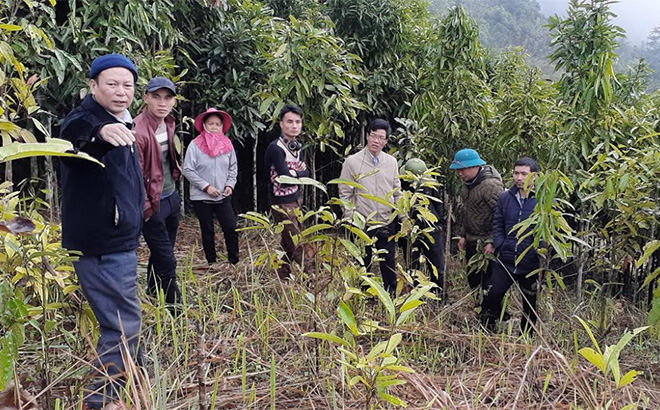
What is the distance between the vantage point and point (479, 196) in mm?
3992

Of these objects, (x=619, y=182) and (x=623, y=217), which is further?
(x=623, y=217)

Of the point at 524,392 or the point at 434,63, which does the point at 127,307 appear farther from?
the point at 434,63

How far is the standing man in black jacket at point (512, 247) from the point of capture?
3408 mm

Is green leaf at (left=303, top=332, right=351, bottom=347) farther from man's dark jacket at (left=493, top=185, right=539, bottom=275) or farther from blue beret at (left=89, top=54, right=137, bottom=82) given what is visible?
man's dark jacket at (left=493, top=185, right=539, bottom=275)

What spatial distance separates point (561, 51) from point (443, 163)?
4.92 feet

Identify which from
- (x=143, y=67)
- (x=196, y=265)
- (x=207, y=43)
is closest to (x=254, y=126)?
(x=207, y=43)

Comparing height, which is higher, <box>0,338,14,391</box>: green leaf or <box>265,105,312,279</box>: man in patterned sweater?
<box>265,105,312,279</box>: man in patterned sweater

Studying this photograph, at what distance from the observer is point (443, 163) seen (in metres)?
4.89

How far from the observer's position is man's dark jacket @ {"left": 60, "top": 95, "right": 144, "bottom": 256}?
2.00 m

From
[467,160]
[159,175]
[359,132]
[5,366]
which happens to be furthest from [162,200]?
[359,132]

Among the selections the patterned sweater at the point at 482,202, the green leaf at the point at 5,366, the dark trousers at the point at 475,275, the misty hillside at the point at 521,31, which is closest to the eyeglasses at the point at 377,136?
the patterned sweater at the point at 482,202

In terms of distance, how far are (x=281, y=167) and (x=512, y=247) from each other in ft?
5.92

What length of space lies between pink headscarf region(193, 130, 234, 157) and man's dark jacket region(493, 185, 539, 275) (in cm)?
222

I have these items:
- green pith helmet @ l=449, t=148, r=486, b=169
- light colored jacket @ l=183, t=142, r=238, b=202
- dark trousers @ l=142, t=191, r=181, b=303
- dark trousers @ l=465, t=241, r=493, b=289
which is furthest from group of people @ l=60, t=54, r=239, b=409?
dark trousers @ l=465, t=241, r=493, b=289
